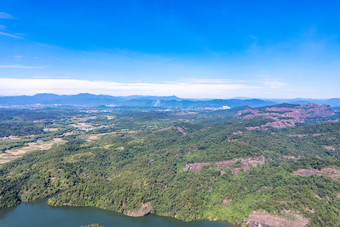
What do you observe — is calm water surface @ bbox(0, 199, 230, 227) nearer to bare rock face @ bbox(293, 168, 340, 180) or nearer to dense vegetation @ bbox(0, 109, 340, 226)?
dense vegetation @ bbox(0, 109, 340, 226)

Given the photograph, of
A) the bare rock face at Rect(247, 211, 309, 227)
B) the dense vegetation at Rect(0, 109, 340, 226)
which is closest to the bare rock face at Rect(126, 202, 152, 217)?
the dense vegetation at Rect(0, 109, 340, 226)

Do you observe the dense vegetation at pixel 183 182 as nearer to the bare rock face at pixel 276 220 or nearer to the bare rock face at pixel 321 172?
the bare rock face at pixel 276 220

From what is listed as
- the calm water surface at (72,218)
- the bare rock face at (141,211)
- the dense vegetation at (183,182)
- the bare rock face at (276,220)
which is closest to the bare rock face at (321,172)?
the dense vegetation at (183,182)

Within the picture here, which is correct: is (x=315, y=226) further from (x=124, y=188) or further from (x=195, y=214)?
(x=124, y=188)

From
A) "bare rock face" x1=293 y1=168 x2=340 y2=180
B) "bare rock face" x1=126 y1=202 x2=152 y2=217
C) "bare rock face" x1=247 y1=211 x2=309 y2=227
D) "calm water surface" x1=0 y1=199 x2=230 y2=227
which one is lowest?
"calm water surface" x1=0 y1=199 x2=230 y2=227

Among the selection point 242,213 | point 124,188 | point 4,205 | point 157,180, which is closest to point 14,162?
point 4,205

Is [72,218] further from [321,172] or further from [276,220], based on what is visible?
[321,172]

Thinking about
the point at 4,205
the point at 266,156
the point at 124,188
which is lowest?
the point at 4,205
